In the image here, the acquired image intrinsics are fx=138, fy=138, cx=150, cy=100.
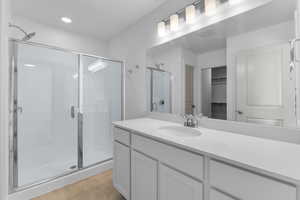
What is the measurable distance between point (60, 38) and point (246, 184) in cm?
314

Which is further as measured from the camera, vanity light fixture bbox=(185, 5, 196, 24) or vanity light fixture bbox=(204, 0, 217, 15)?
vanity light fixture bbox=(185, 5, 196, 24)

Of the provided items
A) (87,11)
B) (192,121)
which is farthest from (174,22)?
(87,11)

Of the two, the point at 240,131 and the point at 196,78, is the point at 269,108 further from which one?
the point at 196,78

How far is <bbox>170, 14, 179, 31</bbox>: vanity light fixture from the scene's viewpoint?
1.63 meters

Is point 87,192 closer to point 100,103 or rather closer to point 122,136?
point 122,136

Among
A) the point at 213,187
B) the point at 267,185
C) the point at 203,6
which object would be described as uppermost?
the point at 203,6

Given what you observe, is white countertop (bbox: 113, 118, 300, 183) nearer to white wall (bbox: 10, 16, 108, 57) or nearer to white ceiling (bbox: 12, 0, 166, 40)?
white ceiling (bbox: 12, 0, 166, 40)

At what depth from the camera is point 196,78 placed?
1534 millimetres

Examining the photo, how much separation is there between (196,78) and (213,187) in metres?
1.07

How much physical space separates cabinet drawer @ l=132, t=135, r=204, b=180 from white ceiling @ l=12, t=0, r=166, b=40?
1758 mm

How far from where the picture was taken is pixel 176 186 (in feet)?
3.11

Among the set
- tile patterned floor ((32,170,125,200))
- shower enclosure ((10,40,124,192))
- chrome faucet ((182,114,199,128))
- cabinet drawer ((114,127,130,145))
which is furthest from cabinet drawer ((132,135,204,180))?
shower enclosure ((10,40,124,192))

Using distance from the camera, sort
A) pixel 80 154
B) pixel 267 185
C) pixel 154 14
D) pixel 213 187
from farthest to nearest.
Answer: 1. pixel 80 154
2. pixel 154 14
3. pixel 213 187
4. pixel 267 185

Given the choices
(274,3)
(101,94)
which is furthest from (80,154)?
(274,3)
